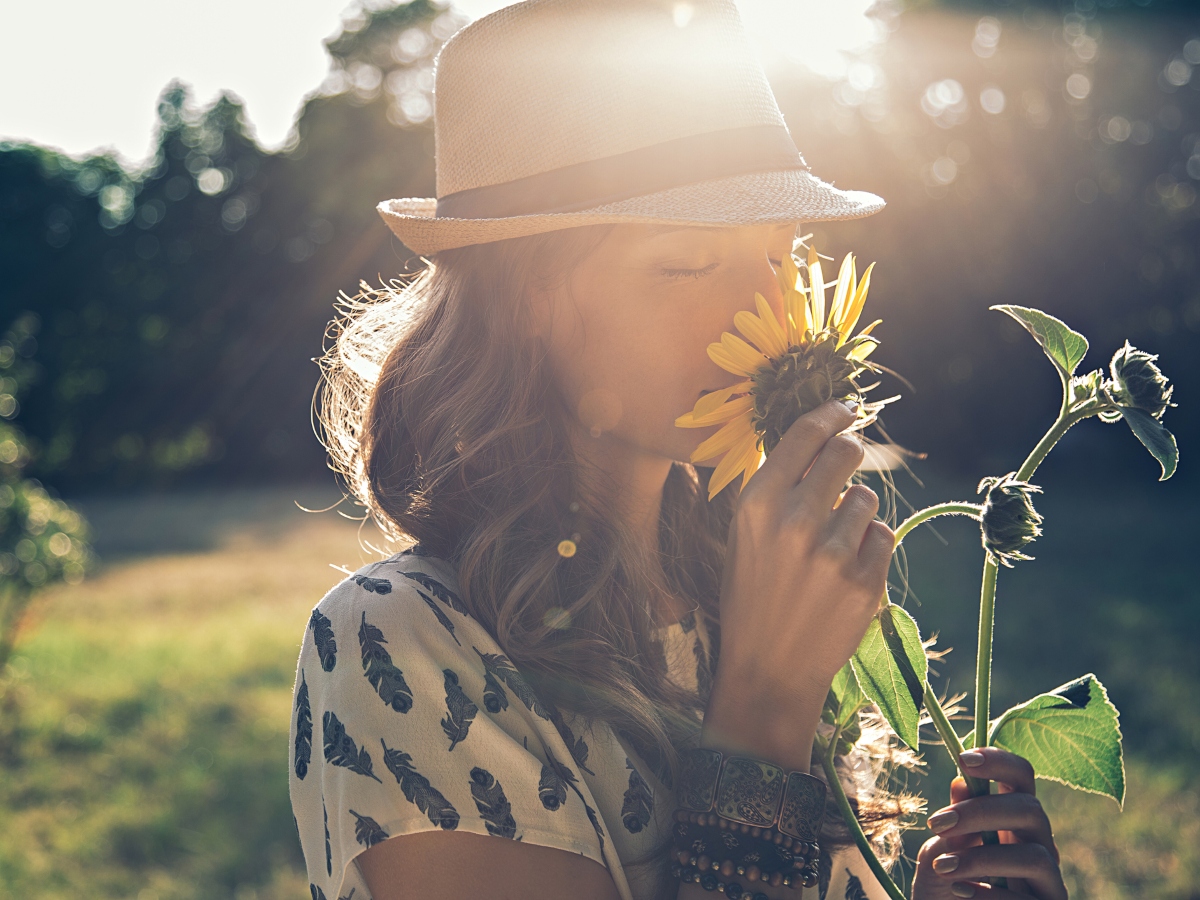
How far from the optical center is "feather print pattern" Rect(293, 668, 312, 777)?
124 cm

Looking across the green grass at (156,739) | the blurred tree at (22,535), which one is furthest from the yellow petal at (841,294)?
the blurred tree at (22,535)

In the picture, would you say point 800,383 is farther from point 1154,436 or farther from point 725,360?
point 1154,436

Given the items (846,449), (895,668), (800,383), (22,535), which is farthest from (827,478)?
(22,535)

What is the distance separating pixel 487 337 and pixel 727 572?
23.4 inches

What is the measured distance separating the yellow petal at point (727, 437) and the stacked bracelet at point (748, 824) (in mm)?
388

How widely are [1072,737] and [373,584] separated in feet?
2.90

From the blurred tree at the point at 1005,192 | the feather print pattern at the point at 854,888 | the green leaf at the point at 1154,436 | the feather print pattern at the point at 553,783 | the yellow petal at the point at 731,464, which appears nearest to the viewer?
the green leaf at the point at 1154,436

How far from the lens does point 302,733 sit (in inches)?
49.5

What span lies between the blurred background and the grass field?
3 centimetres

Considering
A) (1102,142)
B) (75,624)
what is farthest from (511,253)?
(1102,142)

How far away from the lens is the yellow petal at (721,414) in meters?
1.28

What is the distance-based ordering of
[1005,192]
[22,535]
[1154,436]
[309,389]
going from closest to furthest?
[1154,436]
[22,535]
[1005,192]
[309,389]

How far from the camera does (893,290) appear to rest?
13547mm

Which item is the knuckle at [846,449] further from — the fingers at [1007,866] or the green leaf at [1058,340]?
the fingers at [1007,866]
